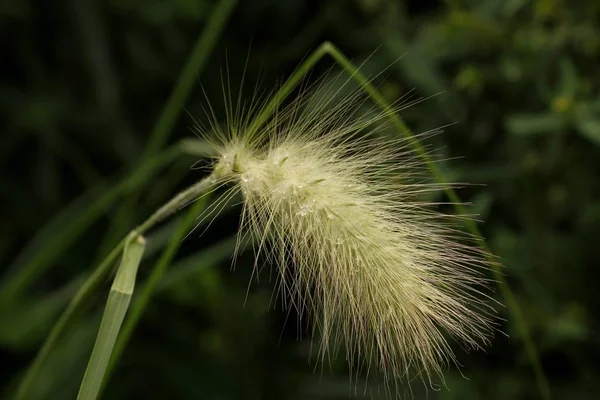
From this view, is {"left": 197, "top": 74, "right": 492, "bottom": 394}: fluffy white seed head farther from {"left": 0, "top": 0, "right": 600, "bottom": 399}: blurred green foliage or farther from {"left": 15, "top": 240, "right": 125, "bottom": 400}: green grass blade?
{"left": 0, "top": 0, "right": 600, "bottom": 399}: blurred green foliage

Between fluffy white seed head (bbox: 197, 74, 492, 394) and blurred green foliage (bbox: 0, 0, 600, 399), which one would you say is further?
blurred green foliage (bbox: 0, 0, 600, 399)

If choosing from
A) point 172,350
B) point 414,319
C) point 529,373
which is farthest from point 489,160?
point 414,319

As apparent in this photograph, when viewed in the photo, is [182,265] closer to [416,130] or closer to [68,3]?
[416,130]

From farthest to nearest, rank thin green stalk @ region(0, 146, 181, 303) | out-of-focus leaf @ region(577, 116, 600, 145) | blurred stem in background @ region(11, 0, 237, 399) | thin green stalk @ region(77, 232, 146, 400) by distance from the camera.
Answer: out-of-focus leaf @ region(577, 116, 600, 145)
thin green stalk @ region(0, 146, 181, 303)
blurred stem in background @ region(11, 0, 237, 399)
thin green stalk @ region(77, 232, 146, 400)

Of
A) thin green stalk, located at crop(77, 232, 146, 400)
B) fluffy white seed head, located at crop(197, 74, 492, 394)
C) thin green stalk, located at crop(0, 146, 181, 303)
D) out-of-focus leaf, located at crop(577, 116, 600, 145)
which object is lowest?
thin green stalk, located at crop(77, 232, 146, 400)

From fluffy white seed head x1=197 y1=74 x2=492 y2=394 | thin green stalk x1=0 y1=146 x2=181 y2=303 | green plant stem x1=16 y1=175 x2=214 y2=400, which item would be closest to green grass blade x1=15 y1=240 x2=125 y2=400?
green plant stem x1=16 y1=175 x2=214 y2=400

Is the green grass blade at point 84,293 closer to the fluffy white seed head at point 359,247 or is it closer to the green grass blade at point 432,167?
the fluffy white seed head at point 359,247
